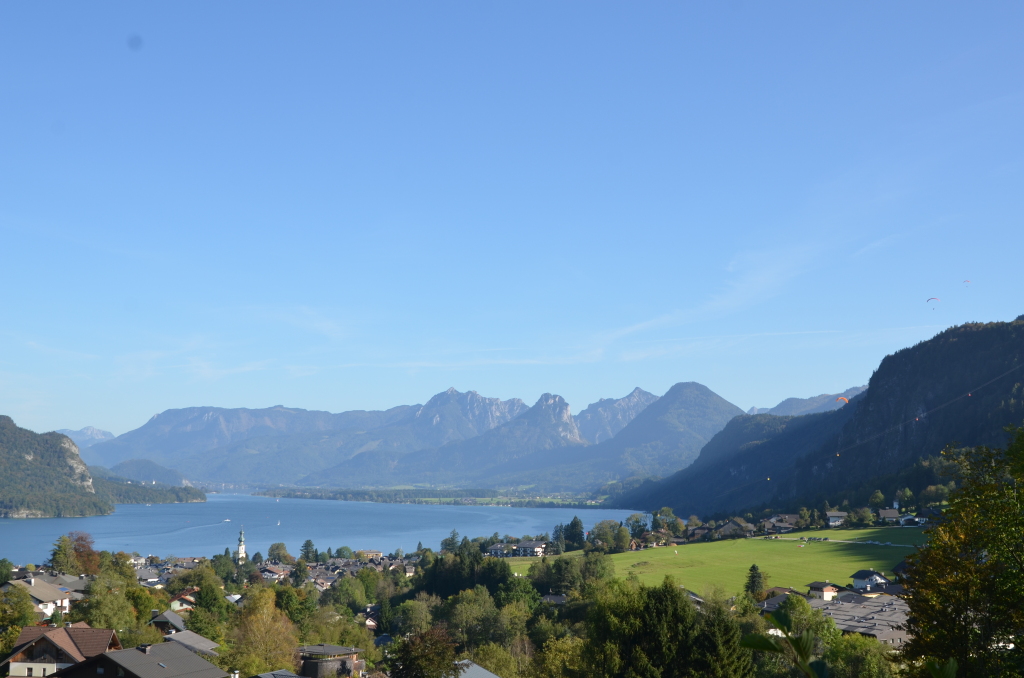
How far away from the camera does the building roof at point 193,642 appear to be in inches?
1380

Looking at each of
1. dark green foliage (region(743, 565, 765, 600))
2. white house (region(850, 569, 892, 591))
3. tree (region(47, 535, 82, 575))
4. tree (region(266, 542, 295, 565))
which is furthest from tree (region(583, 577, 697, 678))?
tree (region(266, 542, 295, 565))

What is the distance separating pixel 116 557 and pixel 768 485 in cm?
14473

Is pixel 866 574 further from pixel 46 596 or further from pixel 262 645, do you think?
pixel 46 596

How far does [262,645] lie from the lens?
3628 cm

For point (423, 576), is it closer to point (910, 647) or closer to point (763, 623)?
point (763, 623)

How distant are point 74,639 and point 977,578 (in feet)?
103

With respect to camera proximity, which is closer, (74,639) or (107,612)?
(74,639)

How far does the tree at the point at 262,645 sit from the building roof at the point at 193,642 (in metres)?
0.99

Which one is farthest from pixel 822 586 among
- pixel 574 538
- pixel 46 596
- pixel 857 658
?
pixel 46 596

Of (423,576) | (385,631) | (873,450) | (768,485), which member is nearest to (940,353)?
(873,450)

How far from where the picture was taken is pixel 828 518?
308 ft

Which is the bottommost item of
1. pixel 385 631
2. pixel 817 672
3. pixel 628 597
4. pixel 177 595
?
pixel 385 631

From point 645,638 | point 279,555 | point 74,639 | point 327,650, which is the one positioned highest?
point 645,638

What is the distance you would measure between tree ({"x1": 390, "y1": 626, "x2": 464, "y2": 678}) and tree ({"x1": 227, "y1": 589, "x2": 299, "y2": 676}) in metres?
8.55
